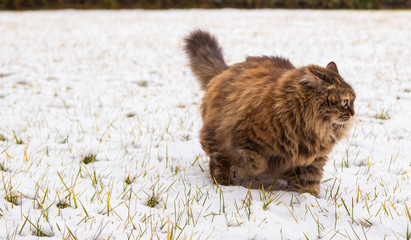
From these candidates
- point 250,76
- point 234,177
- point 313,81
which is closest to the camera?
point 313,81

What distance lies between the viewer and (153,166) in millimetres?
2926

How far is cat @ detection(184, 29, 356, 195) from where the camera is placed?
7.50 feet

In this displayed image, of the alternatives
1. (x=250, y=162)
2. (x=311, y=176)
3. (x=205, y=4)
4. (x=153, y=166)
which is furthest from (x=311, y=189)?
(x=205, y=4)

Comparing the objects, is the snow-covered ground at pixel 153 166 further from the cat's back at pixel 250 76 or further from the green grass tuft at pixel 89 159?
the cat's back at pixel 250 76

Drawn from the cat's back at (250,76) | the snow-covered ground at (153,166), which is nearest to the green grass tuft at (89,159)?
the snow-covered ground at (153,166)

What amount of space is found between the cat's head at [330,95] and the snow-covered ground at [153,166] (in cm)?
55

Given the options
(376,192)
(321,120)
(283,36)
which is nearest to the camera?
(321,120)

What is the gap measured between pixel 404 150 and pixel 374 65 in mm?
4569

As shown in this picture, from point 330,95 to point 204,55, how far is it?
154 cm

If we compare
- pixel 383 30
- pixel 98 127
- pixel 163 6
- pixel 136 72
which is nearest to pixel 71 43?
pixel 136 72

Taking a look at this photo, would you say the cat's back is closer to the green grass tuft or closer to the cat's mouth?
the cat's mouth

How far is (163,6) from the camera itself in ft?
86.5

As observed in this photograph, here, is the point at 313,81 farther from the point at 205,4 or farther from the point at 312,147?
the point at 205,4

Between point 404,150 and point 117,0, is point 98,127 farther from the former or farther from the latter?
point 117,0
